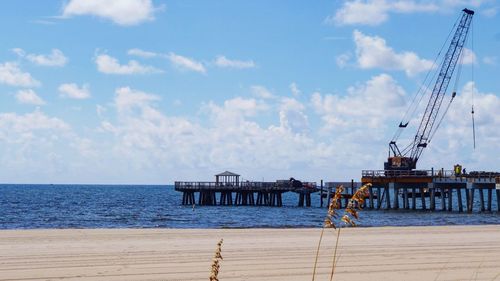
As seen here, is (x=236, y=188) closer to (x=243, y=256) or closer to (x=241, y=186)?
(x=241, y=186)

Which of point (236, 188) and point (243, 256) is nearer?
point (243, 256)

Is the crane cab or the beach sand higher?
the crane cab

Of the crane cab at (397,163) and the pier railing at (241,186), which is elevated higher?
the crane cab at (397,163)

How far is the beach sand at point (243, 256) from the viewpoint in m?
14.5

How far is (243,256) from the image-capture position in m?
18.1

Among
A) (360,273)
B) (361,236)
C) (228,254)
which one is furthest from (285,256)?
(361,236)

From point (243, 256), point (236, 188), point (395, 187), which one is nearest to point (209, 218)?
point (395, 187)

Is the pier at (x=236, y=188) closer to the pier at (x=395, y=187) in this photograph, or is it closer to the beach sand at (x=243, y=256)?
the pier at (x=395, y=187)

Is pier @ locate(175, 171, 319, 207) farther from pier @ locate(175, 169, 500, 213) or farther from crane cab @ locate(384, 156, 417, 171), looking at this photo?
crane cab @ locate(384, 156, 417, 171)

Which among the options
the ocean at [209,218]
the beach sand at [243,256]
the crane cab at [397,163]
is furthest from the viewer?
the crane cab at [397,163]

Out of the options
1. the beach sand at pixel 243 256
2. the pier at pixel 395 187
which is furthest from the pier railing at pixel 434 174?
the beach sand at pixel 243 256

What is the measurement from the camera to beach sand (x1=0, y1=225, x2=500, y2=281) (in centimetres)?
1453

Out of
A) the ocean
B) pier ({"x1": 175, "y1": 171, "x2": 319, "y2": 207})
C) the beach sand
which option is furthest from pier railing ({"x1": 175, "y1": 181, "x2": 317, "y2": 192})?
the beach sand

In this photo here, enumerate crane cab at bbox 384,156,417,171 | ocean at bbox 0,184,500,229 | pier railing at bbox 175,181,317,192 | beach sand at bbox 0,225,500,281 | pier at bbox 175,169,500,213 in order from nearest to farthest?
beach sand at bbox 0,225,500,281
ocean at bbox 0,184,500,229
pier at bbox 175,169,500,213
crane cab at bbox 384,156,417,171
pier railing at bbox 175,181,317,192
